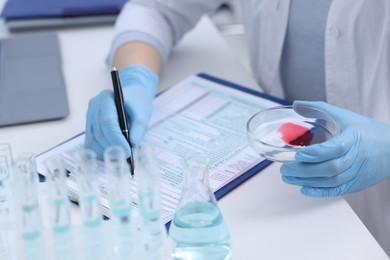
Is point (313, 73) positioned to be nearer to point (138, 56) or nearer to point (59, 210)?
point (138, 56)

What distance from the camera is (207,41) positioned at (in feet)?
4.63

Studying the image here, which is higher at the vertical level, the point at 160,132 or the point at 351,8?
the point at 351,8

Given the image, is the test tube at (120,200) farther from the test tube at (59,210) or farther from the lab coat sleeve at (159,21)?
the lab coat sleeve at (159,21)

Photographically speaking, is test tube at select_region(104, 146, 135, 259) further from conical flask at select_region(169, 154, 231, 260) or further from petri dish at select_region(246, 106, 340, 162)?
petri dish at select_region(246, 106, 340, 162)

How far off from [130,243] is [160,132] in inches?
16.3

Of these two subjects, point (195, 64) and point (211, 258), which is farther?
point (195, 64)

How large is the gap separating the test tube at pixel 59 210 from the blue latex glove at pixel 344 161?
338 millimetres

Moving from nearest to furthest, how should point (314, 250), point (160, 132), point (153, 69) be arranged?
point (314, 250)
point (160, 132)
point (153, 69)

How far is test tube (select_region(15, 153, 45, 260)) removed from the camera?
0.60 metres

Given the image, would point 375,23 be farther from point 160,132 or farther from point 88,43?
point 88,43

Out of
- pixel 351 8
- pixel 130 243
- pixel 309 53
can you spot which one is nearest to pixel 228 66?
pixel 309 53

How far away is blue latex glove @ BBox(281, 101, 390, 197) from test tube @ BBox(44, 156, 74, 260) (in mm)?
338

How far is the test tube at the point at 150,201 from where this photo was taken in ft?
1.93

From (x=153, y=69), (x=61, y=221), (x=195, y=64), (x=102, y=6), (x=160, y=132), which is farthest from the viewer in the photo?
(x=102, y=6)
